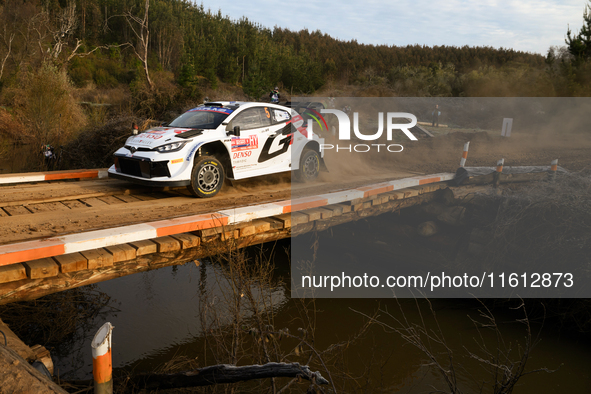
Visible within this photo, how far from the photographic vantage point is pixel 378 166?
13797 millimetres

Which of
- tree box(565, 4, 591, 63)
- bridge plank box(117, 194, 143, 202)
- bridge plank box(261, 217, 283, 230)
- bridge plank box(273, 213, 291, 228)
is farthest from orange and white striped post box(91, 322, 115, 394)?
tree box(565, 4, 591, 63)

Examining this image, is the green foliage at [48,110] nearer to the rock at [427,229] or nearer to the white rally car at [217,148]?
the white rally car at [217,148]

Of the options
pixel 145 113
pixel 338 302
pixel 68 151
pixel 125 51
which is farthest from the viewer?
pixel 125 51

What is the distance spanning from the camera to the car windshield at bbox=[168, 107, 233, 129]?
7.82m

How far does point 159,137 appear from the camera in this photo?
7.32 m

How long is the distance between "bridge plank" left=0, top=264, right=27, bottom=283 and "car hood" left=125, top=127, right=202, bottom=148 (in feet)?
10.4

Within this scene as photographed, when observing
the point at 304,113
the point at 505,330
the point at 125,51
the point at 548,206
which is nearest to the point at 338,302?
the point at 505,330

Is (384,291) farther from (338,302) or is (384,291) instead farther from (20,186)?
(20,186)

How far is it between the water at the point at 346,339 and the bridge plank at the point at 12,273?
6.33 feet

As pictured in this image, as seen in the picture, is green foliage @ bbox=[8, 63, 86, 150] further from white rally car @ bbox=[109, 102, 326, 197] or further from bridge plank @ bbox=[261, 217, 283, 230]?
bridge plank @ bbox=[261, 217, 283, 230]

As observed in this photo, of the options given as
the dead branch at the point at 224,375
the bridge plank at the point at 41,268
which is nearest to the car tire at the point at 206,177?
the bridge plank at the point at 41,268

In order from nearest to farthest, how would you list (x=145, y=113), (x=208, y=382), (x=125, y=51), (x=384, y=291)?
(x=208, y=382) < (x=384, y=291) < (x=145, y=113) < (x=125, y=51)

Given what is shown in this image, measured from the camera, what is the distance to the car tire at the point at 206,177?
288 inches

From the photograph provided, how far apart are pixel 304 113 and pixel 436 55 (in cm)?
4783
